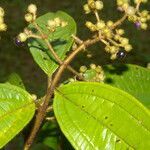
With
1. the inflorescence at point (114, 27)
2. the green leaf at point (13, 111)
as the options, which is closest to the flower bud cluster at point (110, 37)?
the inflorescence at point (114, 27)

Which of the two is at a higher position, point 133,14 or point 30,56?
point 133,14

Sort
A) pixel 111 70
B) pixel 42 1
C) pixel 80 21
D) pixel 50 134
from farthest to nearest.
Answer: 1. pixel 42 1
2. pixel 80 21
3. pixel 50 134
4. pixel 111 70

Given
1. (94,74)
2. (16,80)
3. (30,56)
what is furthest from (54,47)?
(30,56)

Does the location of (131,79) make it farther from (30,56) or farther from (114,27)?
(30,56)

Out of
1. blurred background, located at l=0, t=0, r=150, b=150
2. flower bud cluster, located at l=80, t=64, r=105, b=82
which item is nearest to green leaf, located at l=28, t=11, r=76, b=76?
flower bud cluster, located at l=80, t=64, r=105, b=82

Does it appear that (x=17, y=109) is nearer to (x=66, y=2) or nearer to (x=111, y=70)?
(x=111, y=70)

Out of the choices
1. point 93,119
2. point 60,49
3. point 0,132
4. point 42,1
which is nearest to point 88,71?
point 60,49
